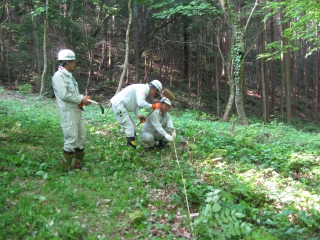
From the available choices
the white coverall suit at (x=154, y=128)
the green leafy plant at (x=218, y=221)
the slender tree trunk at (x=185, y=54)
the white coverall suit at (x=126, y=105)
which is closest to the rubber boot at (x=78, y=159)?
the white coverall suit at (x=126, y=105)

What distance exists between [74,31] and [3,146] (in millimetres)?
15972

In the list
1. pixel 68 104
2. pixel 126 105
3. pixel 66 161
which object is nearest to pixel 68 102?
pixel 68 104

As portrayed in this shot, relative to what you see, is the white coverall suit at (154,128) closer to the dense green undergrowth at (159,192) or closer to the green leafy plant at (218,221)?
the dense green undergrowth at (159,192)

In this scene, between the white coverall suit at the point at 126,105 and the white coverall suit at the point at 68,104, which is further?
the white coverall suit at the point at 126,105

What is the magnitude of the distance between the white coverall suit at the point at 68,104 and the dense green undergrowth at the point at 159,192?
67 cm

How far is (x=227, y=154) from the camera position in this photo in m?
7.01

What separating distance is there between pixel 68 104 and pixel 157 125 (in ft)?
7.04

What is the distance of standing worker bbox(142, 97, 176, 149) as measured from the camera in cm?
684

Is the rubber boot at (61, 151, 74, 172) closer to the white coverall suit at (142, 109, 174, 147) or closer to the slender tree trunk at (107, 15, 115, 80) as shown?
the white coverall suit at (142, 109, 174, 147)

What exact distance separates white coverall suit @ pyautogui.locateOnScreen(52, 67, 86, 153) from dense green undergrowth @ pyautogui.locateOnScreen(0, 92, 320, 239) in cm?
67

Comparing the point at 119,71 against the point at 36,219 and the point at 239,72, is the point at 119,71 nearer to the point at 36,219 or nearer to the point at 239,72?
the point at 239,72

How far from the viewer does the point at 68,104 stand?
5.50 meters

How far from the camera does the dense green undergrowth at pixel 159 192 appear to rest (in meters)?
3.69

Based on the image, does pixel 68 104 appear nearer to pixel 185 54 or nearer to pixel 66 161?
pixel 66 161
